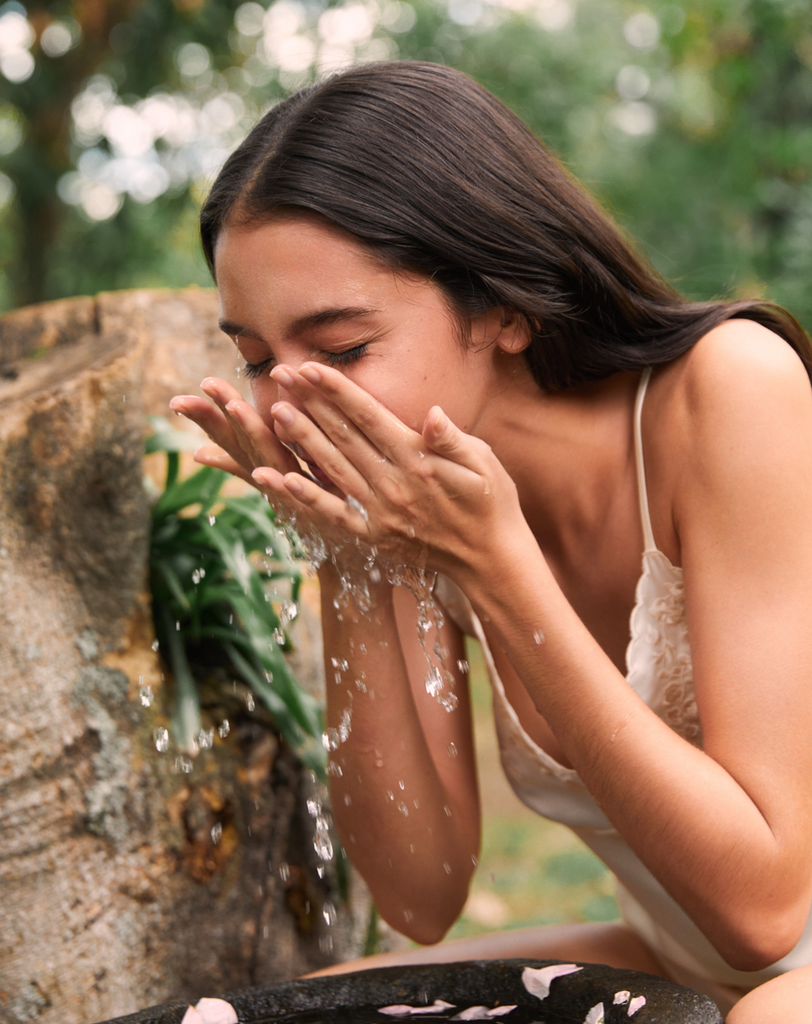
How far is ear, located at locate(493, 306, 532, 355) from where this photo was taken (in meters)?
1.55

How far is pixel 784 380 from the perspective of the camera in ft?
4.58

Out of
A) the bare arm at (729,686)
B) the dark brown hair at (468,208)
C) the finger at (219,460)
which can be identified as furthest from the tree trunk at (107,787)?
the bare arm at (729,686)

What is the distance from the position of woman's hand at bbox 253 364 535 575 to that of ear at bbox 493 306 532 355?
32 cm

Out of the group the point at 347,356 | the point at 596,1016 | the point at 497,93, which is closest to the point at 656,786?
the point at 596,1016

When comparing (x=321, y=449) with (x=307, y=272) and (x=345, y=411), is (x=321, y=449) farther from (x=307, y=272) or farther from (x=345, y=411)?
(x=307, y=272)

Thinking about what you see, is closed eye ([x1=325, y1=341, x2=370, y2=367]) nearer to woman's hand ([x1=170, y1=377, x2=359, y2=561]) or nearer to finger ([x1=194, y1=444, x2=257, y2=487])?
woman's hand ([x1=170, y1=377, x2=359, y2=561])

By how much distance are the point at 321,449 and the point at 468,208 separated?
0.47 metres

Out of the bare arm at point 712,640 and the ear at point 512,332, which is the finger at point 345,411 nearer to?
the bare arm at point 712,640

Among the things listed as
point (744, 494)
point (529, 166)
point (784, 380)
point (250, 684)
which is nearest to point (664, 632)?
point (744, 494)

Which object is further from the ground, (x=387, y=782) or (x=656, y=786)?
(x=656, y=786)

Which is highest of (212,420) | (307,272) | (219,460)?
(307,272)

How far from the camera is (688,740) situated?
1619 mm

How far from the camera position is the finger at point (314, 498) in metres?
1.31

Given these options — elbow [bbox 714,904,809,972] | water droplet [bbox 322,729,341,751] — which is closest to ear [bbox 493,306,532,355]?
water droplet [bbox 322,729,341,751]
